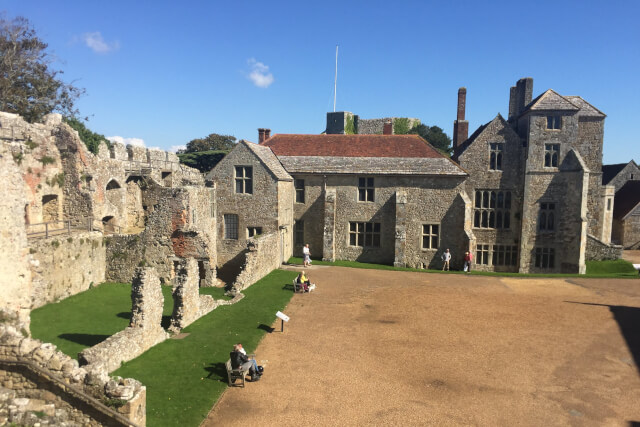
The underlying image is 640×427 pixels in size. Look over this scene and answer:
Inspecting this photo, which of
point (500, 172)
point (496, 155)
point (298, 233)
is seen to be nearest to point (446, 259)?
point (500, 172)

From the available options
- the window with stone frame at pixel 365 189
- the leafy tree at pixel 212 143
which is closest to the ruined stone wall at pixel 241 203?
the window with stone frame at pixel 365 189

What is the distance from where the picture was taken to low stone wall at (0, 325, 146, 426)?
8898 mm

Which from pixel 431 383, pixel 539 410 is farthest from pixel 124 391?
pixel 539 410

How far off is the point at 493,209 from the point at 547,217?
3.87 m

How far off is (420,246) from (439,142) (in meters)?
43.3

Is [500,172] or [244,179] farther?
[500,172]

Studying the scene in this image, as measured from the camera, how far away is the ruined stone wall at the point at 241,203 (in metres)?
27.7

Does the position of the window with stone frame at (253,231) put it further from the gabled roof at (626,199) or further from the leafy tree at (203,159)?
the leafy tree at (203,159)

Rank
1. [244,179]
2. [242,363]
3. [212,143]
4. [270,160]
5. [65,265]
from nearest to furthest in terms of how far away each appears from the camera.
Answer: [242,363], [65,265], [244,179], [270,160], [212,143]

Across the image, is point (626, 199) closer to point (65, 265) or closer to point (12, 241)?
point (65, 265)

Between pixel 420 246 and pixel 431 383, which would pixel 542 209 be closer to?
pixel 420 246

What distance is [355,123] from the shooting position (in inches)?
2215

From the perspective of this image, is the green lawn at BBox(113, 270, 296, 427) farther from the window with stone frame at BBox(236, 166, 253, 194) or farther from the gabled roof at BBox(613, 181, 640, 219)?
the gabled roof at BBox(613, 181, 640, 219)

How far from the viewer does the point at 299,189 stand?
31.0 metres
